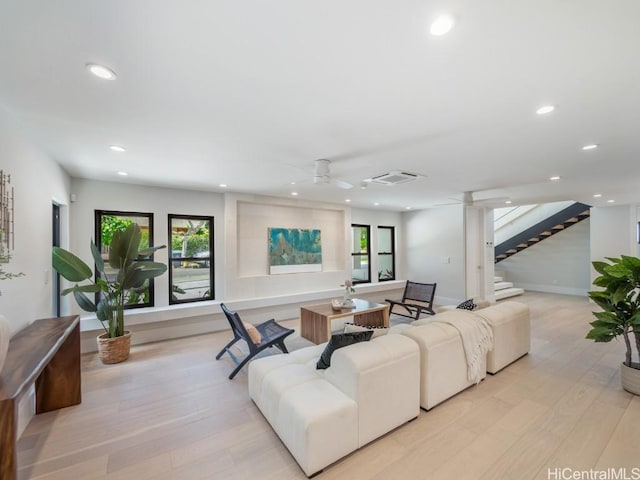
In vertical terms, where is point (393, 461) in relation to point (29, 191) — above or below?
below

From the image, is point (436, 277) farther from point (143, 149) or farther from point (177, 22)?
point (177, 22)

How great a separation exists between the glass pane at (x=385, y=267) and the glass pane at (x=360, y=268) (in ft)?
1.63

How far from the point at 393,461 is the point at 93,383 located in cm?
324

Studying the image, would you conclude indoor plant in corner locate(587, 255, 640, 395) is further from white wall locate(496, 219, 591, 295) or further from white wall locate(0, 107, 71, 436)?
white wall locate(496, 219, 591, 295)

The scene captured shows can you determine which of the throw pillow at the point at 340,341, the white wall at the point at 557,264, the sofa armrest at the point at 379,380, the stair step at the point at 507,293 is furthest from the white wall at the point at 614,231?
the throw pillow at the point at 340,341

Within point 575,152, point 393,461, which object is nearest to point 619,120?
point 575,152

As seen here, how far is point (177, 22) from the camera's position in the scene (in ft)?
4.10

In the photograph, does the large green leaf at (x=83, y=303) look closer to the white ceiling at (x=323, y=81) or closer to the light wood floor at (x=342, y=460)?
the light wood floor at (x=342, y=460)

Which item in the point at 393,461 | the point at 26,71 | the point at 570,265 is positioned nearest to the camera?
the point at 26,71

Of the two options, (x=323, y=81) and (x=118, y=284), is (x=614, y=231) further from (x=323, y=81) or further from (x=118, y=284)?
(x=118, y=284)


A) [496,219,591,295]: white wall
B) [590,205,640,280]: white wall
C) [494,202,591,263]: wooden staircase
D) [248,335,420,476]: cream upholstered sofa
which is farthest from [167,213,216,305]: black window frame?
[496,219,591,295]: white wall

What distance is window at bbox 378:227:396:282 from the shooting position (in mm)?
7847

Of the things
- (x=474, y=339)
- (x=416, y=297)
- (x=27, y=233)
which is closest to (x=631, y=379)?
(x=474, y=339)

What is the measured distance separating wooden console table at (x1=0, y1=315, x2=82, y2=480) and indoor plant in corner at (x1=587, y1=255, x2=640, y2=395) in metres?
4.41
